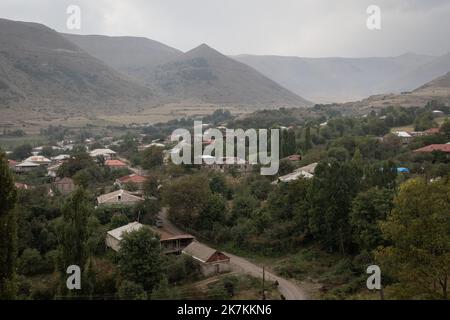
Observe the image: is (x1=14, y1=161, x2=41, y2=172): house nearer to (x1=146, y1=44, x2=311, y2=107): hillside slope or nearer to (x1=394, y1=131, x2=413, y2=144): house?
(x1=394, y1=131, x2=413, y2=144): house

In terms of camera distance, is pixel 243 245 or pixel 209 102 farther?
pixel 209 102

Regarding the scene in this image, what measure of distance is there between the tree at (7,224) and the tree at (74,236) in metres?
4.14

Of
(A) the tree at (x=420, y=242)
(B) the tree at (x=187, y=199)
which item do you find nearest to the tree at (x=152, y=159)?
(B) the tree at (x=187, y=199)

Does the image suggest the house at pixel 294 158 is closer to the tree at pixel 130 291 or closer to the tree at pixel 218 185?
the tree at pixel 218 185

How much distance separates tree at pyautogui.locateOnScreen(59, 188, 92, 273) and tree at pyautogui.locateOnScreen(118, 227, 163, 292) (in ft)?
7.87

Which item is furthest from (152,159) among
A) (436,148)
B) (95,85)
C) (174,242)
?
(95,85)

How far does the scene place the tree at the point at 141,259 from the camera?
18281 mm

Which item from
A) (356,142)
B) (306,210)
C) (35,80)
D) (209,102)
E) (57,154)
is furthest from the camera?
(209,102)

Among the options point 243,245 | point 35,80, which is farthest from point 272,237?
point 35,80
